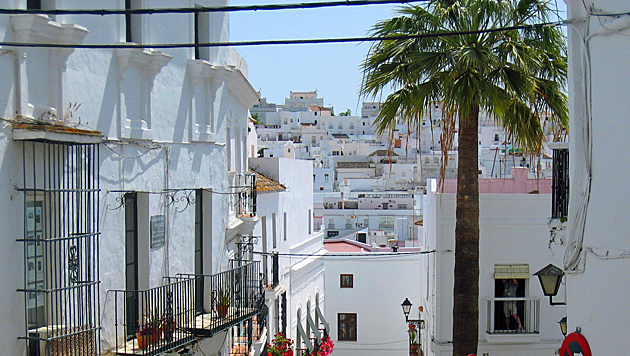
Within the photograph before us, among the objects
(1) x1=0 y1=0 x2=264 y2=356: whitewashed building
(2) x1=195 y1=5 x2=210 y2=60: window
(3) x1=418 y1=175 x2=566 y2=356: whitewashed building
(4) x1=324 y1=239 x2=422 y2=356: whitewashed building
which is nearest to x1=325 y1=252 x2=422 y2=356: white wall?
(4) x1=324 y1=239 x2=422 y2=356: whitewashed building

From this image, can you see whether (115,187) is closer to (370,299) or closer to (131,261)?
(131,261)

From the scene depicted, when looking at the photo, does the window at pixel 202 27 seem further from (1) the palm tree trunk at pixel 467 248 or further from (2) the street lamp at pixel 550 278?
(2) the street lamp at pixel 550 278

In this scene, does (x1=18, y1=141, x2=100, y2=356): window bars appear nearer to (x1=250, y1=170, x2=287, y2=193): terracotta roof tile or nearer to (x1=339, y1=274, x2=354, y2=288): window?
(x1=250, y1=170, x2=287, y2=193): terracotta roof tile

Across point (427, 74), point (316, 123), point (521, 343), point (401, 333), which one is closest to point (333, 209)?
point (401, 333)

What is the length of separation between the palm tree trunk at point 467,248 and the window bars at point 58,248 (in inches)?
234

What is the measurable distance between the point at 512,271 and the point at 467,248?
17.2 feet

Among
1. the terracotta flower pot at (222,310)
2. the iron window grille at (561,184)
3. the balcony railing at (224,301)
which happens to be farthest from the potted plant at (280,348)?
the iron window grille at (561,184)

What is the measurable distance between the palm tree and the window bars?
4.83 m

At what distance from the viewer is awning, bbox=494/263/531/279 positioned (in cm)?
1580

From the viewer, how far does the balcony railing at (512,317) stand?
611 inches

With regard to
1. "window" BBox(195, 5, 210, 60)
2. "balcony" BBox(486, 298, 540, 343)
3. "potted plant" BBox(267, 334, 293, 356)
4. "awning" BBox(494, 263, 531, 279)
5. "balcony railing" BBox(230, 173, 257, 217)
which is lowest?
"potted plant" BBox(267, 334, 293, 356)

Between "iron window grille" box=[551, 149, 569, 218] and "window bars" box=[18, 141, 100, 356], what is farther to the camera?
"iron window grille" box=[551, 149, 569, 218]

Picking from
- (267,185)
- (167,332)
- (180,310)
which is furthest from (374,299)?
(167,332)

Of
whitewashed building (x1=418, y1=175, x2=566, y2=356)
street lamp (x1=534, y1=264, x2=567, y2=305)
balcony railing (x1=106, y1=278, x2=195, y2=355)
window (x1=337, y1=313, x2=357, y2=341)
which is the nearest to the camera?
balcony railing (x1=106, y1=278, x2=195, y2=355)
